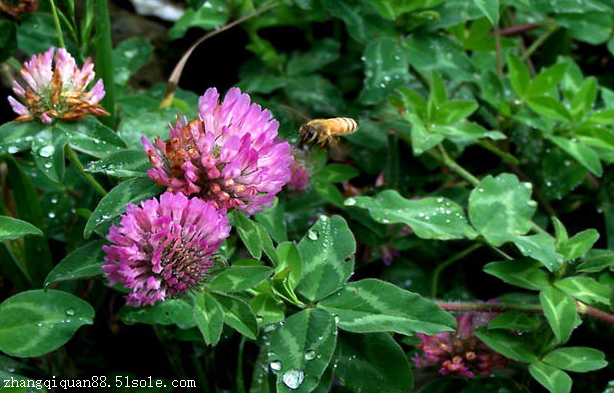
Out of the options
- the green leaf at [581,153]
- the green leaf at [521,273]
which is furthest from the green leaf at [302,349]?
the green leaf at [581,153]

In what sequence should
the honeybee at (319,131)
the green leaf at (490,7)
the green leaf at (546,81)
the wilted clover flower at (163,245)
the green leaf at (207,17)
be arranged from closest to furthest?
the wilted clover flower at (163,245) → the honeybee at (319,131) → the green leaf at (490,7) → the green leaf at (546,81) → the green leaf at (207,17)

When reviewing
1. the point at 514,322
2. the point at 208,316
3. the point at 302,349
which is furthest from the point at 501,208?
the point at 208,316

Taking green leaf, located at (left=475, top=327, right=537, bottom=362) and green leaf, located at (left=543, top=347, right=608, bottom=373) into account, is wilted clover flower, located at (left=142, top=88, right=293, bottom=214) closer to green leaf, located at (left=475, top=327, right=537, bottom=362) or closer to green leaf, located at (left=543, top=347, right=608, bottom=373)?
green leaf, located at (left=475, top=327, right=537, bottom=362)

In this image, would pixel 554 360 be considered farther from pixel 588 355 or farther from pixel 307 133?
pixel 307 133

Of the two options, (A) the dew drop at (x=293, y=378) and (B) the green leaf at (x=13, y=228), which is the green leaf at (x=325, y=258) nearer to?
(A) the dew drop at (x=293, y=378)

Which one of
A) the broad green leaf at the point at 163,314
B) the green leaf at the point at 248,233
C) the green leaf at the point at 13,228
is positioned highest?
→ the green leaf at the point at 248,233

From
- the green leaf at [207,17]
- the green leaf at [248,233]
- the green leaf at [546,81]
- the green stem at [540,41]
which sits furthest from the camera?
the green stem at [540,41]

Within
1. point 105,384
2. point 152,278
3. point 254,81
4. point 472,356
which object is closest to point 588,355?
point 472,356
